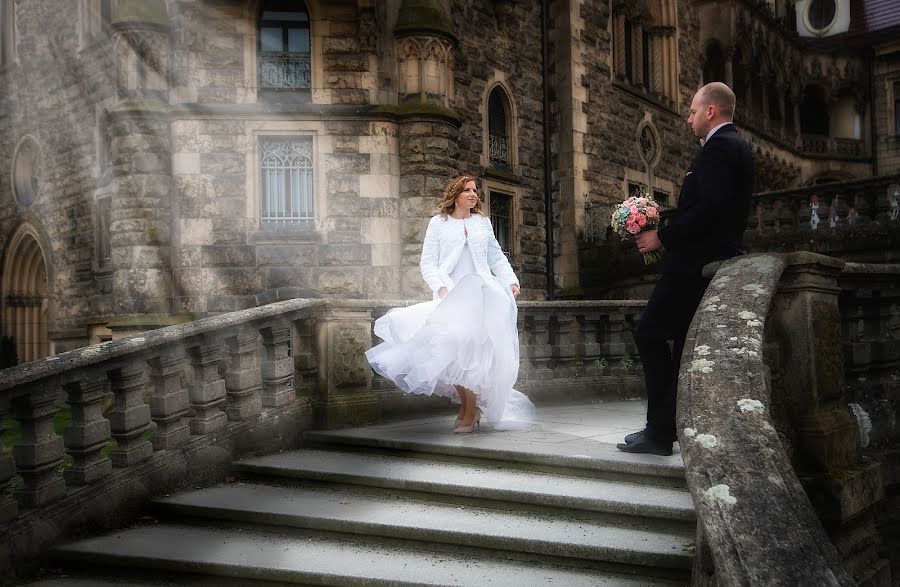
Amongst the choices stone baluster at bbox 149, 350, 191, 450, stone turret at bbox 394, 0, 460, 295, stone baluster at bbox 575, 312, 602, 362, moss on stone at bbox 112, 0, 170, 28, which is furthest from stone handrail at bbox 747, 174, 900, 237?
stone baluster at bbox 149, 350, 191, 450

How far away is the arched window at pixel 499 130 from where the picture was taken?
17.5 meters

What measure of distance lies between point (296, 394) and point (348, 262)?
7667 mm

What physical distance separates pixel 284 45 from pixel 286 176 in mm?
2338

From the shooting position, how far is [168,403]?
18.8ft

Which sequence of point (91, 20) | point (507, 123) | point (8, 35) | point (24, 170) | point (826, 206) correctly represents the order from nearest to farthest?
point (826, 206), point (91, 20), point (507, 123), point (24, 170), point (8, 35)

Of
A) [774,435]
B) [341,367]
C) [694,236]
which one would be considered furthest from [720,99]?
[341,367]

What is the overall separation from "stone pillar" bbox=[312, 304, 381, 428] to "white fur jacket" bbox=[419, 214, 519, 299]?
71cm

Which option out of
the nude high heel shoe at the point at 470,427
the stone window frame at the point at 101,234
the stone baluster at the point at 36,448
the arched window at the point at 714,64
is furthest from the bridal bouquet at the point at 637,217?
the arched window at the point at 714,64

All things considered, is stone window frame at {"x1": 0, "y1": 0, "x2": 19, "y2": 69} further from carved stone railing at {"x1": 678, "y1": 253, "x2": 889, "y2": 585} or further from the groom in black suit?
carved stone railing at {"x1": 678, "y1": 253, "x2": 889, "y2": 585}

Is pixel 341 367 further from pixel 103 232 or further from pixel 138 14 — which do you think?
pixel 103 232

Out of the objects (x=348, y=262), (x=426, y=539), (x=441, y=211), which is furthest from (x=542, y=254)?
(x=426, y=539)

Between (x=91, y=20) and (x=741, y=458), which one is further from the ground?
(x=91, y=20)

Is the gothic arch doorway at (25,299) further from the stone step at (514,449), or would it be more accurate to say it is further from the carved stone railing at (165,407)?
the stone step at (514,449)

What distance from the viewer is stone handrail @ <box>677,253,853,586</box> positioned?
249 centimetres
